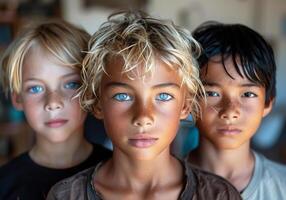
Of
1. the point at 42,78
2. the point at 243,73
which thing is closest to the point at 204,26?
the point at 243,73

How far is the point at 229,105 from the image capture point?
1011mm

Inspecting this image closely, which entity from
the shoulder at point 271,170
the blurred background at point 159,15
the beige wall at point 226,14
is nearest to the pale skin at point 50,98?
the shoulder at point 271,170

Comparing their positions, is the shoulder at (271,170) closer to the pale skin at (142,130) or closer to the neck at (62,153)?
the pale skin at (142,130)

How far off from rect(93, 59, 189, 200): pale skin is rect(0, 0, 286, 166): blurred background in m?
2.38

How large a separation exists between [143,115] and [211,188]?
21 cm

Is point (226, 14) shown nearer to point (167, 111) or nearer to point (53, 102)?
point (53, 102)

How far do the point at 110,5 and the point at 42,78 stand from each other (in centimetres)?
283

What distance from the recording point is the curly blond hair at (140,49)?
2.87ft

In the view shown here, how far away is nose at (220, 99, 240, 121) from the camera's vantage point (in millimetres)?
→ 1009

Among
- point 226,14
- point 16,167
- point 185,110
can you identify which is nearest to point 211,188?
point 185,110

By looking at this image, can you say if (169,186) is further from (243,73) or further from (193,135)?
(193,135)

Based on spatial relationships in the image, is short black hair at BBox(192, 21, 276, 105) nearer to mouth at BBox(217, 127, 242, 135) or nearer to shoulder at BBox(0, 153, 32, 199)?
mouth at BBox(217, 127, 242, 135)

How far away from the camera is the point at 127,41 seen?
35.2 inches

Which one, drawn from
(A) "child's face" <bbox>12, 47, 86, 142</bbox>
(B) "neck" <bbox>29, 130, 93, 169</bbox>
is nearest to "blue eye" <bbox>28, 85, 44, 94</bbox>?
(A) "child's face" <bbox>12, 47, 86, 142</bbox>
